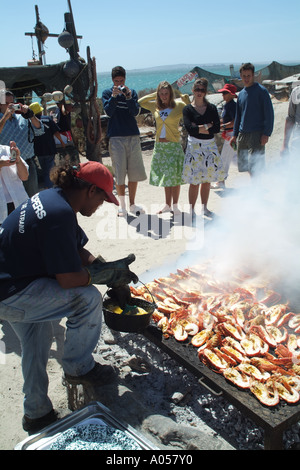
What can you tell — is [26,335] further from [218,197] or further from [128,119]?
[218,197]

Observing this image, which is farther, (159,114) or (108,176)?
(159,114)

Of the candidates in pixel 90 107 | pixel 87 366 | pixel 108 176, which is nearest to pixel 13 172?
pixel 108 176

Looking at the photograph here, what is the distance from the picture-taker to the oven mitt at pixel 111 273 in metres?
2.81

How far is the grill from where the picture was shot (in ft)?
7.23

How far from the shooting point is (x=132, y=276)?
298 cm

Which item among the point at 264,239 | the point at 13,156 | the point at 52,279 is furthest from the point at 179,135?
the point at 52,279

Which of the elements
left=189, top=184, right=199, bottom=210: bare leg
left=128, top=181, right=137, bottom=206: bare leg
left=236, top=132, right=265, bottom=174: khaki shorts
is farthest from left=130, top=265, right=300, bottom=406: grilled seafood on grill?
left=236, top=132, right=265, bottom=174: khaki shorts

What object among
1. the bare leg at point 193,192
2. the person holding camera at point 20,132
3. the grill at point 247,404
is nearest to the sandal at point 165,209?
the bare leg at point 193,192

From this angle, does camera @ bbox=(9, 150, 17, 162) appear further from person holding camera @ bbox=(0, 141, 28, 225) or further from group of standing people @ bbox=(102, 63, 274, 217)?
group of standing people @ bbox=(102, 63, 274, 217)
